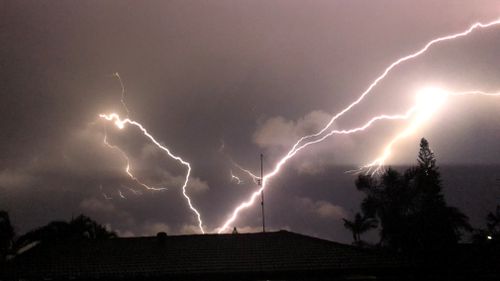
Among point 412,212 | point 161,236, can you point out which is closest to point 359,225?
point 412,212

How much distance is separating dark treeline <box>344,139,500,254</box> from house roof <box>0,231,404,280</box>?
1125 cm

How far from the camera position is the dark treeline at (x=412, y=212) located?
2470cm

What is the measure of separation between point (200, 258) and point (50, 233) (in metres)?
13.5

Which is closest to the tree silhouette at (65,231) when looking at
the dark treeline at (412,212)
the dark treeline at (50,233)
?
the dark treeline at (50,233)

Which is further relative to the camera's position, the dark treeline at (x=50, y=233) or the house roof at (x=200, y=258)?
the dark treeline at (x=50, y=233)

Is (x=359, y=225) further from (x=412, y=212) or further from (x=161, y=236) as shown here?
(x=161, y=236)

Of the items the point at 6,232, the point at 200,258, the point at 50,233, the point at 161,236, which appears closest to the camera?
the point at 200,258

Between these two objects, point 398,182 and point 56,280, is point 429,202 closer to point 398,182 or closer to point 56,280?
point 398,182

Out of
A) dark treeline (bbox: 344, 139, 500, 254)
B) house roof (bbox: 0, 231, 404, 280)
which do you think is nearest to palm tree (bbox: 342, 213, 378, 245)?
dark treeline (bbox: 344, 139, 500, 254)

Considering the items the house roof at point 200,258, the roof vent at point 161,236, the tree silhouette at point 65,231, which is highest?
the tree silhouette at point 65,231

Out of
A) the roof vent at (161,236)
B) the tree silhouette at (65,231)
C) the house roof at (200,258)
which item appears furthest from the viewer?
the tree silhouette at (65,231)

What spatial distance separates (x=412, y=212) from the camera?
95.0ft

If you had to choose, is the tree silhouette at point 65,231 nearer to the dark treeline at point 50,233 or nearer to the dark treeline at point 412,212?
the dark treeline at point 50,233

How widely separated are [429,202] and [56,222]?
23921mm
